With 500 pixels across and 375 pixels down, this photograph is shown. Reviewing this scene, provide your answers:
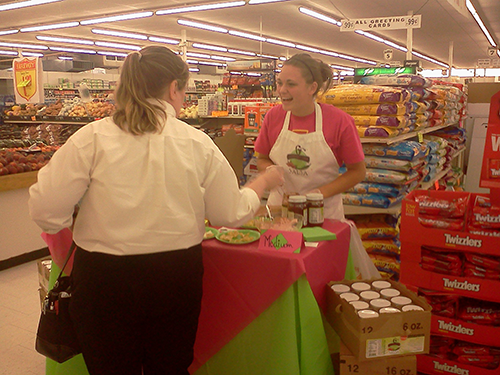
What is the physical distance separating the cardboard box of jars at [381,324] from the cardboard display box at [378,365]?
30 millimetres

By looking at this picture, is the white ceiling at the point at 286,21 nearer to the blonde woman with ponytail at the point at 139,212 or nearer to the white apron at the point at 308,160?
the white apron at the point at 308,160

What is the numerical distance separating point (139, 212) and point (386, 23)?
898 cm

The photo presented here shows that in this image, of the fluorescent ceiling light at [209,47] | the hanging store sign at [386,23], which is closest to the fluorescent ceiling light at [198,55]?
the fluorescent ceiling light at [209,47]

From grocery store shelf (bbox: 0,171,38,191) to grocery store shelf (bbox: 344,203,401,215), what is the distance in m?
3.27

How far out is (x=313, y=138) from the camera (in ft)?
9.08

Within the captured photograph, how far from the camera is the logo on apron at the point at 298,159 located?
2.80 meters

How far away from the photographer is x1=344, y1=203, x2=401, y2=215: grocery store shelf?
395cm

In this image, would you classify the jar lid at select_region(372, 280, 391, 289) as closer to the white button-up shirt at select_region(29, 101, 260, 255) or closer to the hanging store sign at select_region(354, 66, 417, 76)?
the white button-up shirt at select_region(29, 101, 260, 255)

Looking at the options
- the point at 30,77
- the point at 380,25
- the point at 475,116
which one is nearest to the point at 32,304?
the point at 30,77

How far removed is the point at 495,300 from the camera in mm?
2426

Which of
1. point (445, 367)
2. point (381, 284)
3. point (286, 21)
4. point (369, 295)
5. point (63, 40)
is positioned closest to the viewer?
point (369, 295)

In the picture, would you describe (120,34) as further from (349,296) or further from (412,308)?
(412,308)

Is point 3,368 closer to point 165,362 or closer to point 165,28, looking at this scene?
point 165,362

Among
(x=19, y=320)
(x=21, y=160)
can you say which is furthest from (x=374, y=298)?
(x=21, y=160)
